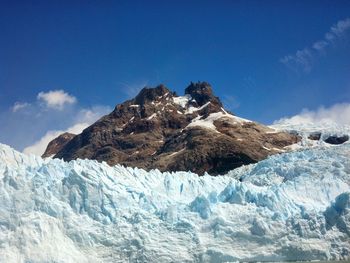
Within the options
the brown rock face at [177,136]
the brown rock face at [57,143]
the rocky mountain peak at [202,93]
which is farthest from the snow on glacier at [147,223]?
the brown rock face at [57,143]

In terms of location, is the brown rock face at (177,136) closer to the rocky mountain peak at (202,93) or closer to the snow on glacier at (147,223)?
the rocky mountain peak at (202,93)

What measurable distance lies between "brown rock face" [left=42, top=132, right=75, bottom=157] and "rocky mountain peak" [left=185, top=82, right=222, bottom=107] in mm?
55936

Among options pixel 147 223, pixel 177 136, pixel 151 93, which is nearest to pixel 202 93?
pixel 151 93

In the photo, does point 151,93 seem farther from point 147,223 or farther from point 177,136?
point 147,223

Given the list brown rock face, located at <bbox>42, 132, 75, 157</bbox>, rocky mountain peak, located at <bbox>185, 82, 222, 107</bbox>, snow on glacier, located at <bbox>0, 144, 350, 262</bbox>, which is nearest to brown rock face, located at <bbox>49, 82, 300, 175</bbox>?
rocky mountain peak, located at <bbox>185, 82, 222, 107</bbox>

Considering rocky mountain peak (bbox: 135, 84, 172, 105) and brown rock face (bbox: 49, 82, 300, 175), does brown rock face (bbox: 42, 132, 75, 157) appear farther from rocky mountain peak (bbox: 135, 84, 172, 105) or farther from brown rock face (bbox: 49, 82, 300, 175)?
rocky mountain peak (bbox: 135, 84, 172, 105)

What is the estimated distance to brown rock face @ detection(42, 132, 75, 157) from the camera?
6978 inches

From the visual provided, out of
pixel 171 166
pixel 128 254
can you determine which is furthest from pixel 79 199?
pixel 171 166

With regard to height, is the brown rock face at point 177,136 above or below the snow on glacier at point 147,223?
above

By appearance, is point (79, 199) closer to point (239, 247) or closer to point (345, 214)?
point (239, 247)

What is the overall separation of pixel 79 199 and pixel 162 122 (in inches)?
4190

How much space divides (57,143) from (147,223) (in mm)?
161236

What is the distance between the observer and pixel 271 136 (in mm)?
111250

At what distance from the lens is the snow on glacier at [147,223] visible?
21531mm
